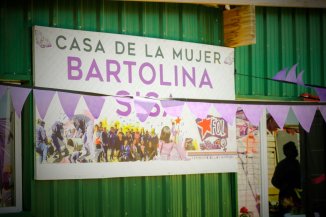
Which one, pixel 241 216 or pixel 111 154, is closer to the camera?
pixel 111 154

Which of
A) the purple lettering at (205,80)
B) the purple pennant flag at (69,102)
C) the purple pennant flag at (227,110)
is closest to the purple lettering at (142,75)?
the purple lettering at (205,80)

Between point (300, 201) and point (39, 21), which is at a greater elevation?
point (39, 21)

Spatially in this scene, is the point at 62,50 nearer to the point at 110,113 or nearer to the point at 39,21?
the point at 39,21

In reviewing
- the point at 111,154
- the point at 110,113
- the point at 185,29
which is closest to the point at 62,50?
the point at 110,113

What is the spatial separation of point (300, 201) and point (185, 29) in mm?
3257

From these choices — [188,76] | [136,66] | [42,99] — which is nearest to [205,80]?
[188,76]

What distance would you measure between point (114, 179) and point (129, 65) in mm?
1449

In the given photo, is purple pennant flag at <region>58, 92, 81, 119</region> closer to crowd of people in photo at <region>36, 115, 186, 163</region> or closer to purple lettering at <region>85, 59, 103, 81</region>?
crowd of people in photo at <region>36, 115, 186, 163</region>

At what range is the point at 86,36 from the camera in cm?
686

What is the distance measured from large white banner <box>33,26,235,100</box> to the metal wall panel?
0.33m

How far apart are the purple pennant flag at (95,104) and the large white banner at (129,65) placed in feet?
1.59

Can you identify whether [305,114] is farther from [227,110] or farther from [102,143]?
[102,143]

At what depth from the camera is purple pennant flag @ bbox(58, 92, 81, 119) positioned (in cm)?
614

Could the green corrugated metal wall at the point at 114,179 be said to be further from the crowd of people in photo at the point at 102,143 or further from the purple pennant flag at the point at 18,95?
the purple pennant flag at the point at 18,95
